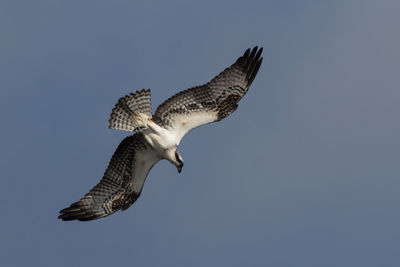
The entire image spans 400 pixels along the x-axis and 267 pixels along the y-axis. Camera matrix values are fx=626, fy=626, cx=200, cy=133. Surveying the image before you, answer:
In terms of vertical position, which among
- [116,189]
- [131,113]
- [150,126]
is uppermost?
[131,113]

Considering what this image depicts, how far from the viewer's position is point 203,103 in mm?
15484

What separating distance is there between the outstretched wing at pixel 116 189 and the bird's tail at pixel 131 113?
2.35 feet

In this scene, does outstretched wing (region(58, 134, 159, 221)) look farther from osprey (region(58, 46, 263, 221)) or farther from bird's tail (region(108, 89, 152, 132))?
bird's tail (region(108, 89, 152, 132))

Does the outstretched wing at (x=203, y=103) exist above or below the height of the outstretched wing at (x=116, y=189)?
above

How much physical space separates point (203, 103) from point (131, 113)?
1.80m

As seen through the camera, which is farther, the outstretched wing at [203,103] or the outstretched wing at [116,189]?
the outstretched wing at [116,189]

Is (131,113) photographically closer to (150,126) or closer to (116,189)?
(150,126)

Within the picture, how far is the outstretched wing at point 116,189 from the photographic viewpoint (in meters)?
15.8

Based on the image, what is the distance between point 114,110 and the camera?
50.9 ft

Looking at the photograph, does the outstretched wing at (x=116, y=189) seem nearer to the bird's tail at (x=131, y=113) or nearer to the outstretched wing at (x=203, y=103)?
the bird's tail at (x=131, y=113)

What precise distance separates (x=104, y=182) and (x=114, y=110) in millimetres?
1895

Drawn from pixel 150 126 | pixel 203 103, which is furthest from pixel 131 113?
pixel 203 103

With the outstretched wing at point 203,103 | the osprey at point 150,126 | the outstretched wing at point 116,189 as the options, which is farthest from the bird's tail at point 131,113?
the outstretched wing at point 116,189

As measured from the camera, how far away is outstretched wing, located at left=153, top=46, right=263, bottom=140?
15.4 meters
